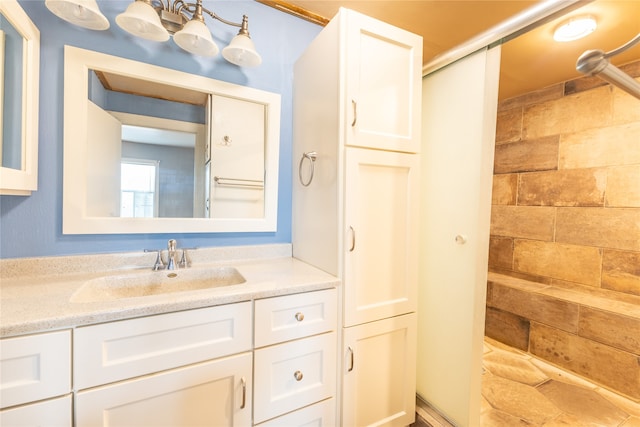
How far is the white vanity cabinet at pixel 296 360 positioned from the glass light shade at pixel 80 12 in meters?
1.29

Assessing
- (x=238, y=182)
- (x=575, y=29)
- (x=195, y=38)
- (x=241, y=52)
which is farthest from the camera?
(x=575, y=29)

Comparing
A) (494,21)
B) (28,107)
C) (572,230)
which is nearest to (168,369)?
(28,107)

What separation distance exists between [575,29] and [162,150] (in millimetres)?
2446

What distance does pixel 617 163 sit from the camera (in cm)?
203

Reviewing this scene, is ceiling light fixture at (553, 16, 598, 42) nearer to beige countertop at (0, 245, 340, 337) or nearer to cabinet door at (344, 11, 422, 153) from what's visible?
cabinet door at (344, 11, 422, 153)

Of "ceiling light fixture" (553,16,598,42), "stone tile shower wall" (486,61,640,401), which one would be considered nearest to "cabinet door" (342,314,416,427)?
"stone tile shower wall" (486,61,640,401)

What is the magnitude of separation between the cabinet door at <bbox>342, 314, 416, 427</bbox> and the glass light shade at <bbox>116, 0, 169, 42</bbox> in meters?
1.50

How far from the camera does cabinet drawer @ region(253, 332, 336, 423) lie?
102 cm

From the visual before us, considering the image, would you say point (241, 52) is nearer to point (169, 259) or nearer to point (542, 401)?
point (169, 259)

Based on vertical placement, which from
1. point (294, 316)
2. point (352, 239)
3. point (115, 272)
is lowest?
point (294, 316)

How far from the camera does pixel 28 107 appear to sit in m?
1.04

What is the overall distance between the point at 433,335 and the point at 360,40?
1.47m

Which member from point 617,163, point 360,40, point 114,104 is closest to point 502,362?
point 617,163

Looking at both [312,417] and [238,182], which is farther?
[238,182]
